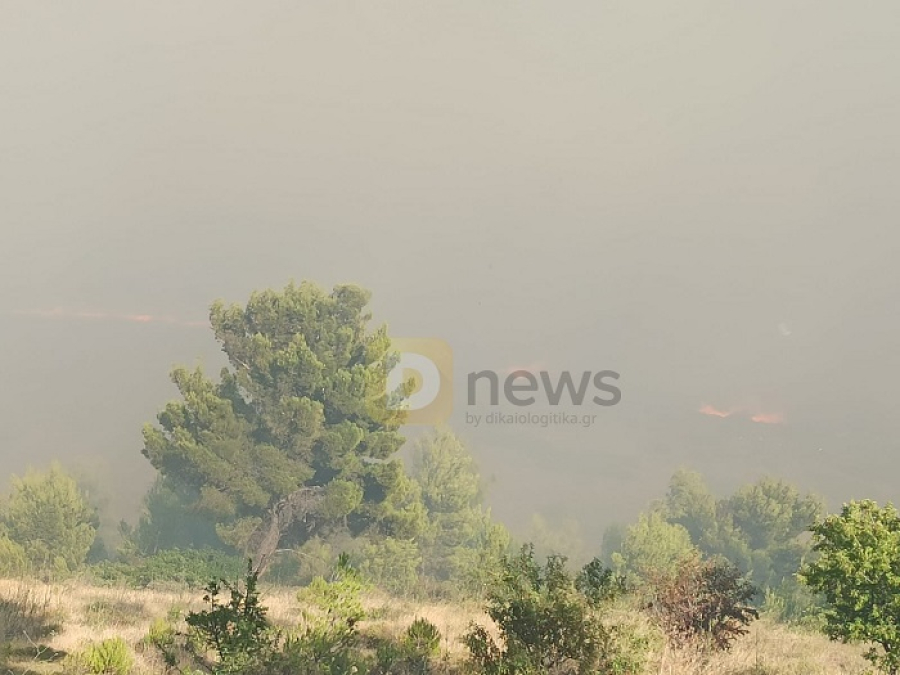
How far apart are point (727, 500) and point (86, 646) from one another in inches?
2663

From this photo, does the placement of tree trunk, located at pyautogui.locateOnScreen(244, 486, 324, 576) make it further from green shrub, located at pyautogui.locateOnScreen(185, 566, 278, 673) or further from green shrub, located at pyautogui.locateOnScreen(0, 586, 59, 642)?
green shrub, located at pyautogui.locateOnScreen(185, 566, 278, 673)

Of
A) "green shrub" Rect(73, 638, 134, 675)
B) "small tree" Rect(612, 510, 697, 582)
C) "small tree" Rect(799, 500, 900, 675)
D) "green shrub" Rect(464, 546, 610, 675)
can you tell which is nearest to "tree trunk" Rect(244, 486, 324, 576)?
"small tree" Rect(612, 510, 697, 582)

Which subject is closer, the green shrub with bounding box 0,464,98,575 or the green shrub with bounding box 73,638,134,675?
the green shrub with bounding box 73,638,134,675

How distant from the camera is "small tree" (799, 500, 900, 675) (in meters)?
7.91

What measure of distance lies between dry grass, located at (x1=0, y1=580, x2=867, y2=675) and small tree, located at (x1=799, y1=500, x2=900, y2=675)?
2.43m

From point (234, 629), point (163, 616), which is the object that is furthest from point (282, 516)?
point (234, 629)

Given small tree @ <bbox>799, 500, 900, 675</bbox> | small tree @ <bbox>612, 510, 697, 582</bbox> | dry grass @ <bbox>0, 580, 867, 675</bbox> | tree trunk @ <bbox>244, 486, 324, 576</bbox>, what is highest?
small tree @ <bbox>799, 500, 900, 675</bbox>

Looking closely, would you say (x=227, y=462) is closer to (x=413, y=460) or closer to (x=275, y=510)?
(x=275, y=510)

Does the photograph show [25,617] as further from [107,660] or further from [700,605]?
[700,605]

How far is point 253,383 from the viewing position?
3472cm

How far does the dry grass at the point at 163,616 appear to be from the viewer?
9773 millimetres

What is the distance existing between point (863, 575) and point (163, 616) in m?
13.5

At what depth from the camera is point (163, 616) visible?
13781mm

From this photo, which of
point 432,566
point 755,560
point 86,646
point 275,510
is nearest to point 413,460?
point 432,566
